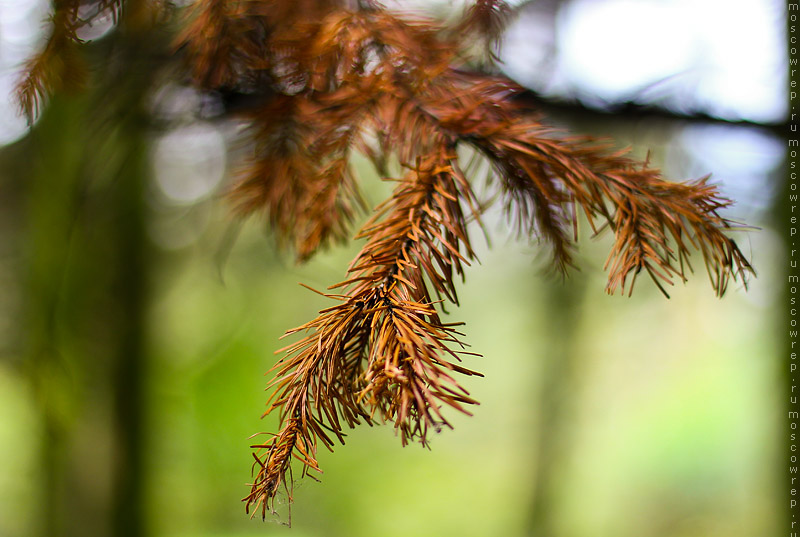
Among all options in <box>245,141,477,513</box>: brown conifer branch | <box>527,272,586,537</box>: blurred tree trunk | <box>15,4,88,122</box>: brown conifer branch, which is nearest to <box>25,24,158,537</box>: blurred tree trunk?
<box>15,4,88,122</box>: brown conifer branch

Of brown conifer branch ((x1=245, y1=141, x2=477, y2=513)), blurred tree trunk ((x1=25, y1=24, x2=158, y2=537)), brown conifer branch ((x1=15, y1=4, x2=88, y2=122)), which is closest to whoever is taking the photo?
brown conifer branch ((x1=245, y1=141, x2=477, y2=513))

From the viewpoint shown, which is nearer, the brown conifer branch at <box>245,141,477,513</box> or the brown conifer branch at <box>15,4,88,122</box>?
the brown conifer branch at <box>245,141,477,513</box>

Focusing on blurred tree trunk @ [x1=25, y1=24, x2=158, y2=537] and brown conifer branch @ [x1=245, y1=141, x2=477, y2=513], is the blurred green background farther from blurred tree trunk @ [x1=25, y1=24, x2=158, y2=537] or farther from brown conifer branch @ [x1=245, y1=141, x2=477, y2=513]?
brown conifer branch @ [x1=245, y1=141, x2=477, y2=513]

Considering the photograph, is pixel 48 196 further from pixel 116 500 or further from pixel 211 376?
pixel 211 376

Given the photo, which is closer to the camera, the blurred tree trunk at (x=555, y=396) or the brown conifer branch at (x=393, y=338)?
the brown conifer branch at (x=393, y=338)

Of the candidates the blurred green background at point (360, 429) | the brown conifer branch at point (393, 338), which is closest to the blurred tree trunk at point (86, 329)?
the blurred green background at point (360, 429)

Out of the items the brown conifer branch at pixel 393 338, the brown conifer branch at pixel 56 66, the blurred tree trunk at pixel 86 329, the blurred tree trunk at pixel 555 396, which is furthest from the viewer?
the blurred tree trunk at pixel 555 396

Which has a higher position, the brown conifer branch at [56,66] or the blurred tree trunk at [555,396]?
the brown conifer branch at [56,66]

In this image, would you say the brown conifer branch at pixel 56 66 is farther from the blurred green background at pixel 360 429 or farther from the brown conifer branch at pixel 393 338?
the blurred green background at pixel 360 429
